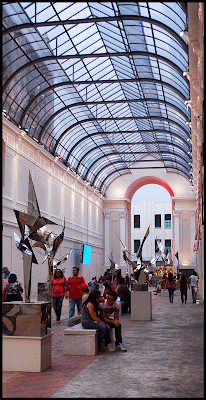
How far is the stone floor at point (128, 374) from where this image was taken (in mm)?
6949

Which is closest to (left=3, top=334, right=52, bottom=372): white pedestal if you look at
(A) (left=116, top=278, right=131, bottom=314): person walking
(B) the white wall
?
(B) the white wall

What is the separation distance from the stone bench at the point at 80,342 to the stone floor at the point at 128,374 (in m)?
0.21

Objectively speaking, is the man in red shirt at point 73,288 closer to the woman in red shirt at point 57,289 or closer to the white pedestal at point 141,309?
the woman in red shirt at point 57,289

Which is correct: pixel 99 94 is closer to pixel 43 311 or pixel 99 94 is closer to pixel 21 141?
pixel 21 141

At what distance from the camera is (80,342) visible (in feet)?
33.1

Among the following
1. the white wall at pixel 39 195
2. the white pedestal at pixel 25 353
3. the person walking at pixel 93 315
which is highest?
the white wall at pixel 39 195

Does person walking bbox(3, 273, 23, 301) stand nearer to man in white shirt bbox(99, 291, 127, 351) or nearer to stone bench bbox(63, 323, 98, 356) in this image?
man in white shirt bbox(99, 291, 127, 351)

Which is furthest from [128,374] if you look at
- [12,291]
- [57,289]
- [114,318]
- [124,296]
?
[124,296]

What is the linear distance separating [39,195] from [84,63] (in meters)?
9.02

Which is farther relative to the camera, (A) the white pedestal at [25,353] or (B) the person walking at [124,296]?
(B) the person walking at [124,296]

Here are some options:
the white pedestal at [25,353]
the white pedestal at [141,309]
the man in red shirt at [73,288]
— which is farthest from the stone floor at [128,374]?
the white pedestal at [141,309]

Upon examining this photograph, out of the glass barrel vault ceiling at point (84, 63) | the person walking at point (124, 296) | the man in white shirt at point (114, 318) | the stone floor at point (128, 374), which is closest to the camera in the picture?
the stone floor at point (128, 374)

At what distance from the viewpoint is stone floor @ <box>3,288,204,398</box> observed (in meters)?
6.95

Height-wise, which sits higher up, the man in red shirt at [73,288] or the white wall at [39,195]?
the white wall at [39,195]
